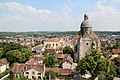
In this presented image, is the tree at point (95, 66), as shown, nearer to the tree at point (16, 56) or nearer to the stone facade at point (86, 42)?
the stone facade at point (86, 42)

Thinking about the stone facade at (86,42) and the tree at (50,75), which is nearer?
the tree at (50,75)

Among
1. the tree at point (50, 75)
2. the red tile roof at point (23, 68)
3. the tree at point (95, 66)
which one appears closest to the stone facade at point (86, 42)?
the tree at point (50, 75)

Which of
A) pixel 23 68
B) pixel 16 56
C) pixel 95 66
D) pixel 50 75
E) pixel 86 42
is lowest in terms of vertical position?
pixel 50 75

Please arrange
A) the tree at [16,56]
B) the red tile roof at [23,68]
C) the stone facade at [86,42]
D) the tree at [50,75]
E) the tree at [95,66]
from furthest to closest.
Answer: the tree at [16,56], the stone facade at [86,42], the red tile roof at [23,68], the tree at [50,75], the tree at [95,66]

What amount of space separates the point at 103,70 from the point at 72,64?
1417 cm

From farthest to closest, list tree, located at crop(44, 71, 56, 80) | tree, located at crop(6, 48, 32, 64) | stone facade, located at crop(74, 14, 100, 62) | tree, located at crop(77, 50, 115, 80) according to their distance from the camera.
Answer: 1. tree, located at crop(6, 48, 32, 64)
2. stone facade, located at crop(74, 14, 100, 62)
3. tree, located at crop(44, 71, 56, 80)
4. tree, located at crop(77, 50, 115, 80)

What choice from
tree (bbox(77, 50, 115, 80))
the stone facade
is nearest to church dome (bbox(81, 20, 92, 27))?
the stone facade

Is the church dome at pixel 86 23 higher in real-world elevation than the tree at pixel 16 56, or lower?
higher

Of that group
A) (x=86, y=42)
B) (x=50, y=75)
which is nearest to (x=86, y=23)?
(x=86, y=42)

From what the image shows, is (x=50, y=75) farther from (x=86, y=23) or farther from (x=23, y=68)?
(x=86, y=23)

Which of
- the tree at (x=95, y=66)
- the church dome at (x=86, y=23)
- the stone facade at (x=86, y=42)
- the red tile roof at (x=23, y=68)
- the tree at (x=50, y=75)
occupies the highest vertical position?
the church dome at (x=86, y=23)

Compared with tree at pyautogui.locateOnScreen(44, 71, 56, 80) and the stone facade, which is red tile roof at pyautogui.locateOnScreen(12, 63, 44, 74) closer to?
tree at pyautogui.locateOnScreen(44, 71, 56, 80)

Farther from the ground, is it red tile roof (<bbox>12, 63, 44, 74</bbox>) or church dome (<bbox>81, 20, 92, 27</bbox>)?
church dome (<bbox>81, 20, 92, 27</bbox>)

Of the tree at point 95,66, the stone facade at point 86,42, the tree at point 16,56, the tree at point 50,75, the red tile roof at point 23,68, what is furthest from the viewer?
the tree at point 16,56
